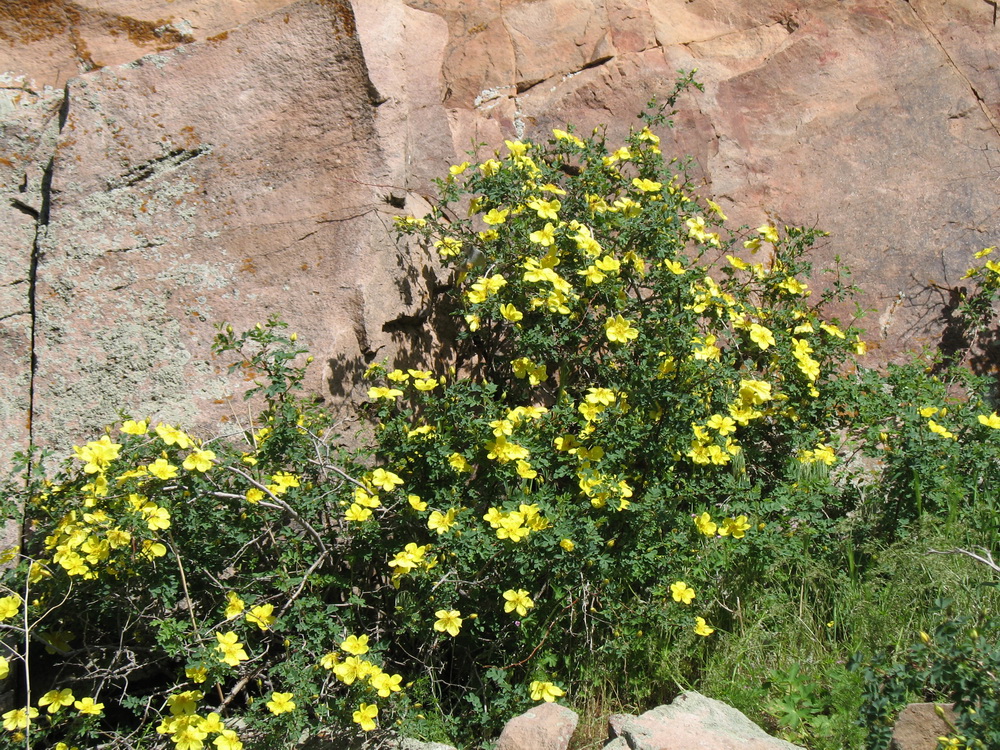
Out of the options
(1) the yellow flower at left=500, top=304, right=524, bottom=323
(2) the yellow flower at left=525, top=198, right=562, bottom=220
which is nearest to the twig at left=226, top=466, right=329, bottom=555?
(1) the yellow flower at left=500, top=304, right=524, bottom=323

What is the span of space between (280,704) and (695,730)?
111 cm

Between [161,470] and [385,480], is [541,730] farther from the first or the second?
[161,470]

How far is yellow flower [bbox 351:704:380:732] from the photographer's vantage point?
239 cm

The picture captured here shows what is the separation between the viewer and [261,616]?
8.39 feet

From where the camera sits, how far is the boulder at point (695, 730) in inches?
90.7

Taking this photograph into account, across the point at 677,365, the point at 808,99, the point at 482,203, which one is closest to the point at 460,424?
the point at 677,365

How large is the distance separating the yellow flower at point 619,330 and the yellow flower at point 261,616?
1.39 metres

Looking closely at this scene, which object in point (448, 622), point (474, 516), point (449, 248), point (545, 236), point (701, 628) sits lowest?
point (701, 628)

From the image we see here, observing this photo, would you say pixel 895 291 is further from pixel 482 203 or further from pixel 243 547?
pixel 243 547

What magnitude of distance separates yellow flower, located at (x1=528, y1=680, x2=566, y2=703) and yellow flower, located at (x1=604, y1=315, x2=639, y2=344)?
1131 mm

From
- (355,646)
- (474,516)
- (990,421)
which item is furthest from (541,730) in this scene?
(990,421)

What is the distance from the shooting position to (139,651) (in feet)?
9.34

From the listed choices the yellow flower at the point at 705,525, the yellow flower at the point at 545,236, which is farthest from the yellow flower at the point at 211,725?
the yellow flower at the point at 545,236

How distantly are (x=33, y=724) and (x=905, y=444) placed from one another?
116 inches
